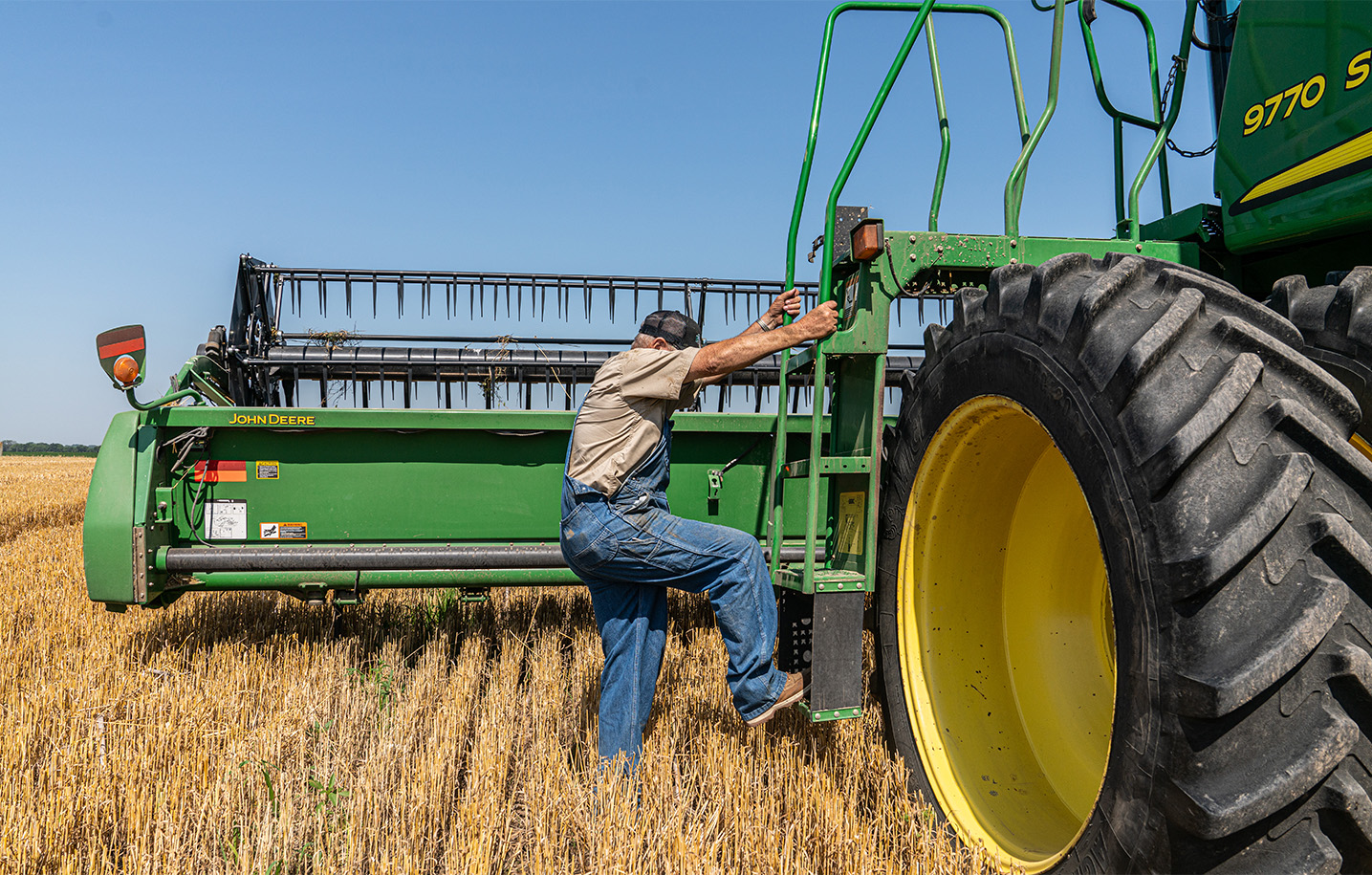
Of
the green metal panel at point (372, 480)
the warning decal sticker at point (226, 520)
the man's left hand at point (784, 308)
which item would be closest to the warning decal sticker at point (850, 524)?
the man's left hand at point (784, 308)

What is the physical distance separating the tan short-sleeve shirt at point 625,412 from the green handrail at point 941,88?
3.51 ft

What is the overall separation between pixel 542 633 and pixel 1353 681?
12.9 feet

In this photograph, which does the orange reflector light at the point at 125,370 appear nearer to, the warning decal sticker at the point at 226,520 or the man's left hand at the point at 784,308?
the warning decal sticker at the point at 226,520

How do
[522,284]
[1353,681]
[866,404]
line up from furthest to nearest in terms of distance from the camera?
[522,284]
[866,404]
[1353,681]

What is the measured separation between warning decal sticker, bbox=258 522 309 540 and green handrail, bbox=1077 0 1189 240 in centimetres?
374

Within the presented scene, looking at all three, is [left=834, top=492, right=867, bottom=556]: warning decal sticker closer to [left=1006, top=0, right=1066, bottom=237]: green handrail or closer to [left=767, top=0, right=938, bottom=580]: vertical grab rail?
[left=767, top=0, right=938, bottom=580]: vertical grab rail

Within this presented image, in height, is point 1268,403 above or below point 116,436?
above

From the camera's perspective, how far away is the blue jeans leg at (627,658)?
119 inches

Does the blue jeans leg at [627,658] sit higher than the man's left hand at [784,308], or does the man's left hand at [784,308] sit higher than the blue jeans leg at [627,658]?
the man's left hand at [784,308]

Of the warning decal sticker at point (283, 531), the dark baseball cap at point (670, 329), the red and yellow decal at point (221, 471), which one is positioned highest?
the dark baseball cap at point (670, 329)

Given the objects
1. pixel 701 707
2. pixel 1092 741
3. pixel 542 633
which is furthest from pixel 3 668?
pixel 1092 741

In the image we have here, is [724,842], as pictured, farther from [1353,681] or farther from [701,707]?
[1353,681]

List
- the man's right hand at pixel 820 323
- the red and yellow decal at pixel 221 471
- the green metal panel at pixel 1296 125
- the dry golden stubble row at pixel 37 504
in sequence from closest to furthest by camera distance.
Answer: the green metal panel at pixel 1296 125, the man's right hand at pixel 820 323, the red and yellow decal at pixel 221 471, the dry golden stubble row at pixel 37 504

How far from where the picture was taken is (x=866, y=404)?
8.88 feet
